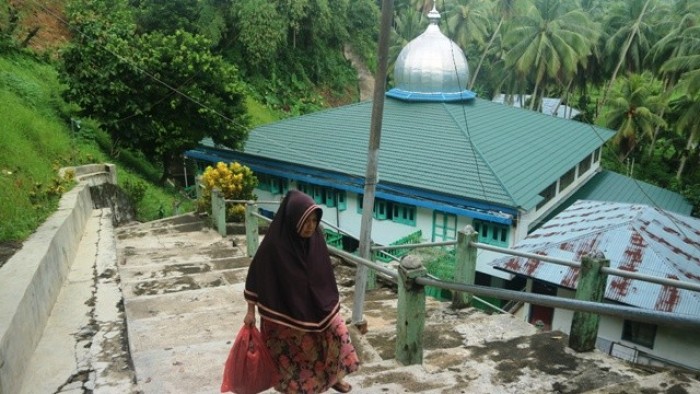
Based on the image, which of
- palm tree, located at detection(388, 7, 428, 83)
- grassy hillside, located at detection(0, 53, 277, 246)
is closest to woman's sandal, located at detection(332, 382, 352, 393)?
grassy hillside, located at detection(0, 53, 277, 246)

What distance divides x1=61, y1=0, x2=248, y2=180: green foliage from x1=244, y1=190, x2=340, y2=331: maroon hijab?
45.2ft

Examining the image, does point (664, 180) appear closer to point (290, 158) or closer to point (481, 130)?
point (481, 130)

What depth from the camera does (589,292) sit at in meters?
4.15

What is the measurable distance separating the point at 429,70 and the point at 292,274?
20204 millimetres

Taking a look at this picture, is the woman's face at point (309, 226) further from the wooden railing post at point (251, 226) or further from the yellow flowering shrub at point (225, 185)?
the yellow flowering shrub at point (225, 185)

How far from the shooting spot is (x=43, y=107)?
52.4 ft

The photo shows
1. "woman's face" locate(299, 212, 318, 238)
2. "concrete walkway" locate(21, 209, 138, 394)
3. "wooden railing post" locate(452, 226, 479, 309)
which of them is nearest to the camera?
"woman's face" locate(299, 212, 318, 238)

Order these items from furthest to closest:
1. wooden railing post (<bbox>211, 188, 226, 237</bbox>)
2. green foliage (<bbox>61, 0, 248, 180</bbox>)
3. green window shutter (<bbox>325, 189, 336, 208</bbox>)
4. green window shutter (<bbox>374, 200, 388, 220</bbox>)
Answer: green window shutter (<bbox>325, 189, 336, 208</bbox>), green window shutter (<bbox>374, 200, 388, 220</bbox>), green foliage (<bbox>61, 0, 248, 180</bbox>), wooden railing post (<bbox>211, 188, 226, 237</bbox>)

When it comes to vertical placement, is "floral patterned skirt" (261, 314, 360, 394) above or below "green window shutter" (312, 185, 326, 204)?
above

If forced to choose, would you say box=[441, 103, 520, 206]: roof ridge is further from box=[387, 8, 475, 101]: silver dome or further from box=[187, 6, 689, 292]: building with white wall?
box=[387, 8, 475, 101]: silver dome

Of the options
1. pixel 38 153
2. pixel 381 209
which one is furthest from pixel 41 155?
pixel 381 209

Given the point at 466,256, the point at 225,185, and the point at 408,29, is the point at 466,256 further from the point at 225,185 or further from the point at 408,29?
the point at 408,29

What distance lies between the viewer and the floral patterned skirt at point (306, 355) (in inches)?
132

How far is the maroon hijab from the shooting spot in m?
3.15
